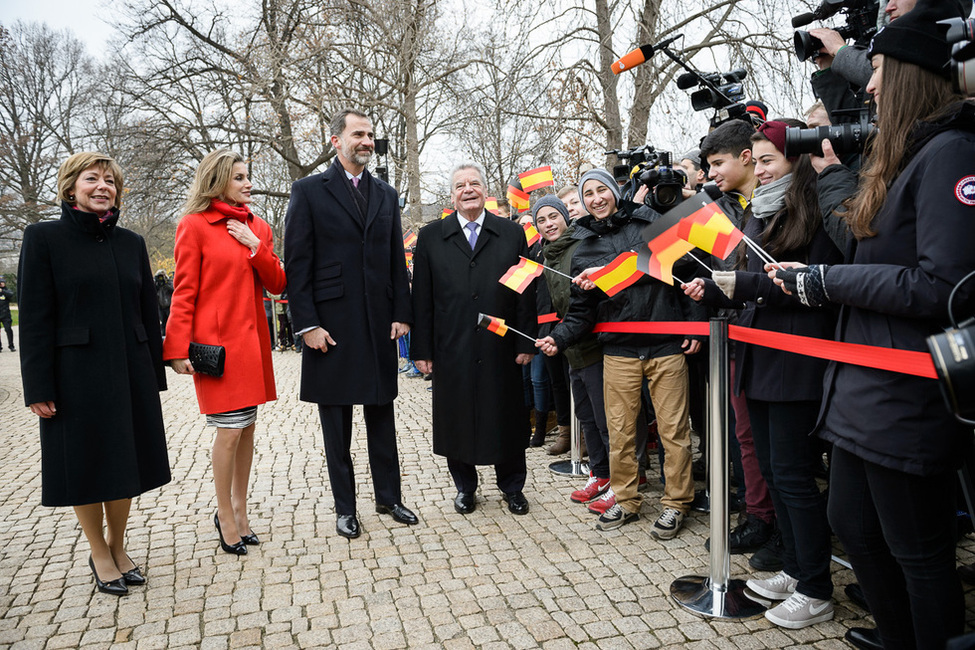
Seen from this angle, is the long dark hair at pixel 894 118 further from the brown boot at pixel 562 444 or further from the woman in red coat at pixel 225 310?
the brown boot at pixel 562 444

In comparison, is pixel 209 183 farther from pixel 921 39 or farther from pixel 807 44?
pixel 921 39

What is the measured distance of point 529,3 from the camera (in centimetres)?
1247

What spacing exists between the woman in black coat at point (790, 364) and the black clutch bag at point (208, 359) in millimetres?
2670

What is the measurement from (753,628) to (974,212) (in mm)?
1976

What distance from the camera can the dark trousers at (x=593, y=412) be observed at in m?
4.74

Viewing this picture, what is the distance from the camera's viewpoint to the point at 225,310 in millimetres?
4020

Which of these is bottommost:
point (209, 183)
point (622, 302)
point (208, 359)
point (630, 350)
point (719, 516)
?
point (719, 516)

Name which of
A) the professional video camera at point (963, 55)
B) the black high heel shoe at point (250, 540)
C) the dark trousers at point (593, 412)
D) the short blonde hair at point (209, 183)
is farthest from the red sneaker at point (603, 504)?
the professional video camera at point (963, 55)

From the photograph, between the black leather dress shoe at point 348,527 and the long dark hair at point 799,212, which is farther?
the black leather dress shoe at point 348,527

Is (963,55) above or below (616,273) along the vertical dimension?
above

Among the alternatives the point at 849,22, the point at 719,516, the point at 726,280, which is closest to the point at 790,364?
the point at 726,280

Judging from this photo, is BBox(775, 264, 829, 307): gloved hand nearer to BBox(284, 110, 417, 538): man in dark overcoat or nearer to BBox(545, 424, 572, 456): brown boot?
BBox(284, 110, 417, 538): man in dark overcoat

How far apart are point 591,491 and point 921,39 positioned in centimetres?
356

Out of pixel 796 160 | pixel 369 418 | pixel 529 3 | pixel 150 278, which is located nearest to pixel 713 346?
pixel 796 160
